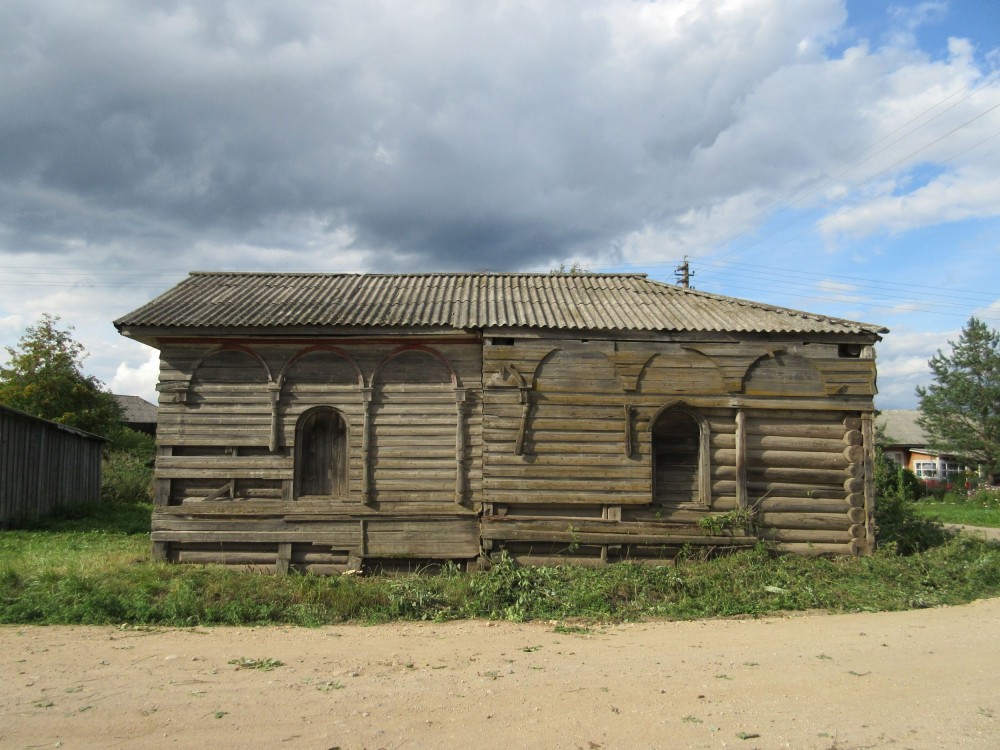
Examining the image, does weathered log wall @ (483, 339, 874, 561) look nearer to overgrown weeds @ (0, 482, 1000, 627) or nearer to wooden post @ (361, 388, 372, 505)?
overgrown weeds @ (0, 482, 1000, 627)

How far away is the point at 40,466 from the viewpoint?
1727 centimetres

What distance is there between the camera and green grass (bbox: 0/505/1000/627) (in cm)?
820

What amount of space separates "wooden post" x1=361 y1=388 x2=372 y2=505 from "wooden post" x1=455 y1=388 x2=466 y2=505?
1.37m

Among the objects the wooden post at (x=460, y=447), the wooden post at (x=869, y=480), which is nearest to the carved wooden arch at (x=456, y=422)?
the wooden post at (x=460, y=447)

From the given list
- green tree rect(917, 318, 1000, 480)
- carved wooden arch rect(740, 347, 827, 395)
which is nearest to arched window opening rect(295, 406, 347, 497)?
carved wooden arch rect(740, 347, 827, 395)

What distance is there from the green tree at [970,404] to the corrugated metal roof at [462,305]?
27972 mm

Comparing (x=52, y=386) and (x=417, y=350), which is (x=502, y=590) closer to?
(x=417, y=350)

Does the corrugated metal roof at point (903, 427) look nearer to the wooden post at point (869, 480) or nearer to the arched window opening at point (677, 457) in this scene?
the wooden post at point (869, 480)

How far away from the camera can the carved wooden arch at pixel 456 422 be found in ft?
35.1

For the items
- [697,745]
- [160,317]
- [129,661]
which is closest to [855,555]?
[697,745]

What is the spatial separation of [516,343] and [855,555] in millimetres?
6184

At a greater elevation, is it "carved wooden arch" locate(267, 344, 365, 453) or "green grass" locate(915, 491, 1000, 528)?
"carved wooden arch" locate(267, 344, 365, 453)

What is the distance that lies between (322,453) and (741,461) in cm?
661

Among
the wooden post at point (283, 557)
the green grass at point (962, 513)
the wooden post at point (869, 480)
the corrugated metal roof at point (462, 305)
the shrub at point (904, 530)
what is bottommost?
the green grass at point (962, 513)
